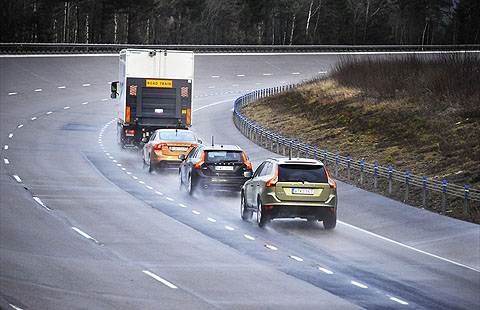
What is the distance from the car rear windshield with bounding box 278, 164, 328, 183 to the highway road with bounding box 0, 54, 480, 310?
1201mm

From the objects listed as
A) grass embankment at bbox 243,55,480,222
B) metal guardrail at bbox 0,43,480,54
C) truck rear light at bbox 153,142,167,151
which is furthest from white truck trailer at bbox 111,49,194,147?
metal guardrail at bbox 0,43,480,54

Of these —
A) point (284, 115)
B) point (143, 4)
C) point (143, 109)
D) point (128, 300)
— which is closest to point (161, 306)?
point (128, 300)

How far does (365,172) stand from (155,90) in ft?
30.7

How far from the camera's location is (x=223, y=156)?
2538 cm

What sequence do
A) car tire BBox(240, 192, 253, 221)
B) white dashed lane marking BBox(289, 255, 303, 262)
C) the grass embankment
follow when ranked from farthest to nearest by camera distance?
1. the grass embankment
2. car tire BBox(240, 192, 253, 221)
3. white dashed lane marking BBox(289, 255, 303, 262)

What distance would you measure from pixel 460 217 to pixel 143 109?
57.9 ft

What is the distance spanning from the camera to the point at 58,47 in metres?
88.8

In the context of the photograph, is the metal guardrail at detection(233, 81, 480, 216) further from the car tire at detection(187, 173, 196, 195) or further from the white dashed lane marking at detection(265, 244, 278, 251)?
the white dashed lane marking at detection(265, 244, 278, 251)

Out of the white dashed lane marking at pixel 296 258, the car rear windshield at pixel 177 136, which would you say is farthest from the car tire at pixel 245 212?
the car rear windshield at pixel 177 136

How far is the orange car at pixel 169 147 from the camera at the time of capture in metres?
31.6

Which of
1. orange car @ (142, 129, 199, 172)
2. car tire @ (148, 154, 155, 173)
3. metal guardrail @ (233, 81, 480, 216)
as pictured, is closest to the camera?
metal guardrail @ (233, 81, 480, 216)

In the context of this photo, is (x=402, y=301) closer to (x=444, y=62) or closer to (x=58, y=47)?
(x=444, y=62)

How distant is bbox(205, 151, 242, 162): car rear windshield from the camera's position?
25.3m

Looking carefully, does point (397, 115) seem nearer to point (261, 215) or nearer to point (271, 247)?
point (261, 215)
